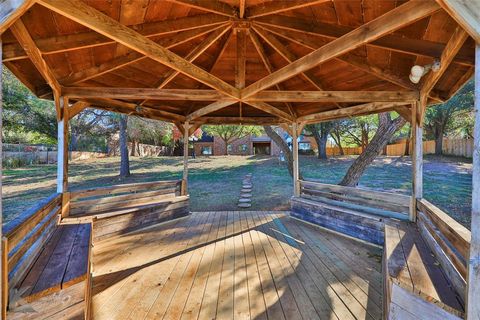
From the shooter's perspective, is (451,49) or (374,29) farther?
(451,49)

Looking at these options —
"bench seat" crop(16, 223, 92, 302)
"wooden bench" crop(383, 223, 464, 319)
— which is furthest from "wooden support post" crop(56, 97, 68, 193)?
"wooden bench" crop(383, 223, 464, 319)

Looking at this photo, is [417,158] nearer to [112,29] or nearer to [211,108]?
[211,108]

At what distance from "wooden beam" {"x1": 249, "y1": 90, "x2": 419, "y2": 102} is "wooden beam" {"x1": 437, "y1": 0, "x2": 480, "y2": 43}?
2.59 m

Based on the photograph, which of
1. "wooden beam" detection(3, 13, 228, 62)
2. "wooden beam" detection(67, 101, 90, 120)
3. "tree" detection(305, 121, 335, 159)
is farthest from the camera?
"tree" detection(305, 121, 335, 159)

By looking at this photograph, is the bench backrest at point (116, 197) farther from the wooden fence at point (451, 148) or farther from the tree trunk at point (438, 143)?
the tree trunk at point (438, 143)

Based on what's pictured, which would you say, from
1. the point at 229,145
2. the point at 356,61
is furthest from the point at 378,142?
the point at 229,145

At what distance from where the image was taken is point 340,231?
187 inches

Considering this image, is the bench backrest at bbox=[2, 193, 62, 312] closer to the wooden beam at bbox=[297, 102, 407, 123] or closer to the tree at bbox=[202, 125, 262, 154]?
the wooden beam at bbox=[297, 102, 407, 123]

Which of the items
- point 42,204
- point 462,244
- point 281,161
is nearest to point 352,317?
point 462,244

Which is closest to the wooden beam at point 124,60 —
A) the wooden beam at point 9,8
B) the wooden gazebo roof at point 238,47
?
the wooden gazebo roof at point 238,47

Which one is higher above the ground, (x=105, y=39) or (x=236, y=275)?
(x=105, y=39)

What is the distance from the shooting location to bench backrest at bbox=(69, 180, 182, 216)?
4.34m

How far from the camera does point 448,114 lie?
1529cm

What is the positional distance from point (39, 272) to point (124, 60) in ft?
9.08
